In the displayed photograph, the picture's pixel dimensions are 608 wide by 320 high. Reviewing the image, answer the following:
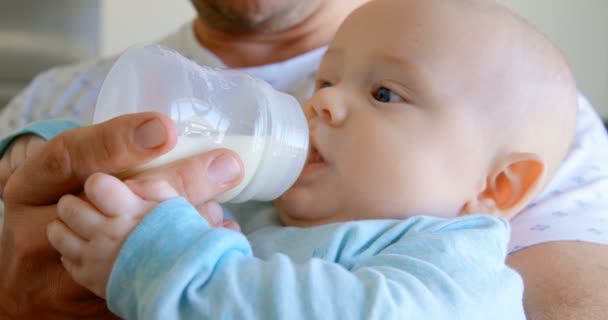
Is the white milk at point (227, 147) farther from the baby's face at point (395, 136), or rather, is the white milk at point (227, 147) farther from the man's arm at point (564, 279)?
the man's arm at point (564, 279)

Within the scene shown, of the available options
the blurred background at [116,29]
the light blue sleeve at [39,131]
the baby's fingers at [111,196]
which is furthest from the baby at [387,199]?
the blurred background at [116,29]

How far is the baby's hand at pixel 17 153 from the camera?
36.9 inches

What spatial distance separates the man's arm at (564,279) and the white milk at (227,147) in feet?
1.42

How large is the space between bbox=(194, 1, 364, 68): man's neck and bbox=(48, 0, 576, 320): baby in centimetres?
38

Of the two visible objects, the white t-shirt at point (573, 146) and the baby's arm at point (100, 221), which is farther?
the white t-shirt at point (573, 146)

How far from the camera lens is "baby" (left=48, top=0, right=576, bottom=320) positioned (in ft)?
1.90

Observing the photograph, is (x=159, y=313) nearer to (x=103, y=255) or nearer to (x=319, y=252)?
(x=103, y=255)

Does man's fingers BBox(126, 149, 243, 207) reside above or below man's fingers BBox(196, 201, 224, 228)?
above

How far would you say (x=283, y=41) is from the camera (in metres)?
1.34

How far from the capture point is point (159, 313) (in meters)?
0.54

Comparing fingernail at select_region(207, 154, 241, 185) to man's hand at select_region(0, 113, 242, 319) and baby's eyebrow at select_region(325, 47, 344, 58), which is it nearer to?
man's hand at select_region(0, 113, 242, 319)

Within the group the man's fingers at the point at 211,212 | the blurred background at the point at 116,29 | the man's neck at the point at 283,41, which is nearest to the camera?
the man's fingers at the point at 211,212

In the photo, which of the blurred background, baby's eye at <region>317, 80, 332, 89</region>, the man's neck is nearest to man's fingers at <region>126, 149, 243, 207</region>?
baby's eye at <region>317, 80, 332, 89</region>

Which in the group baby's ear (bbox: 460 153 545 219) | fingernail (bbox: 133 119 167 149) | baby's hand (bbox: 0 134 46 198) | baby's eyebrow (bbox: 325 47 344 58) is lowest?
baby's hand (bbox: 0 134 46 198)
